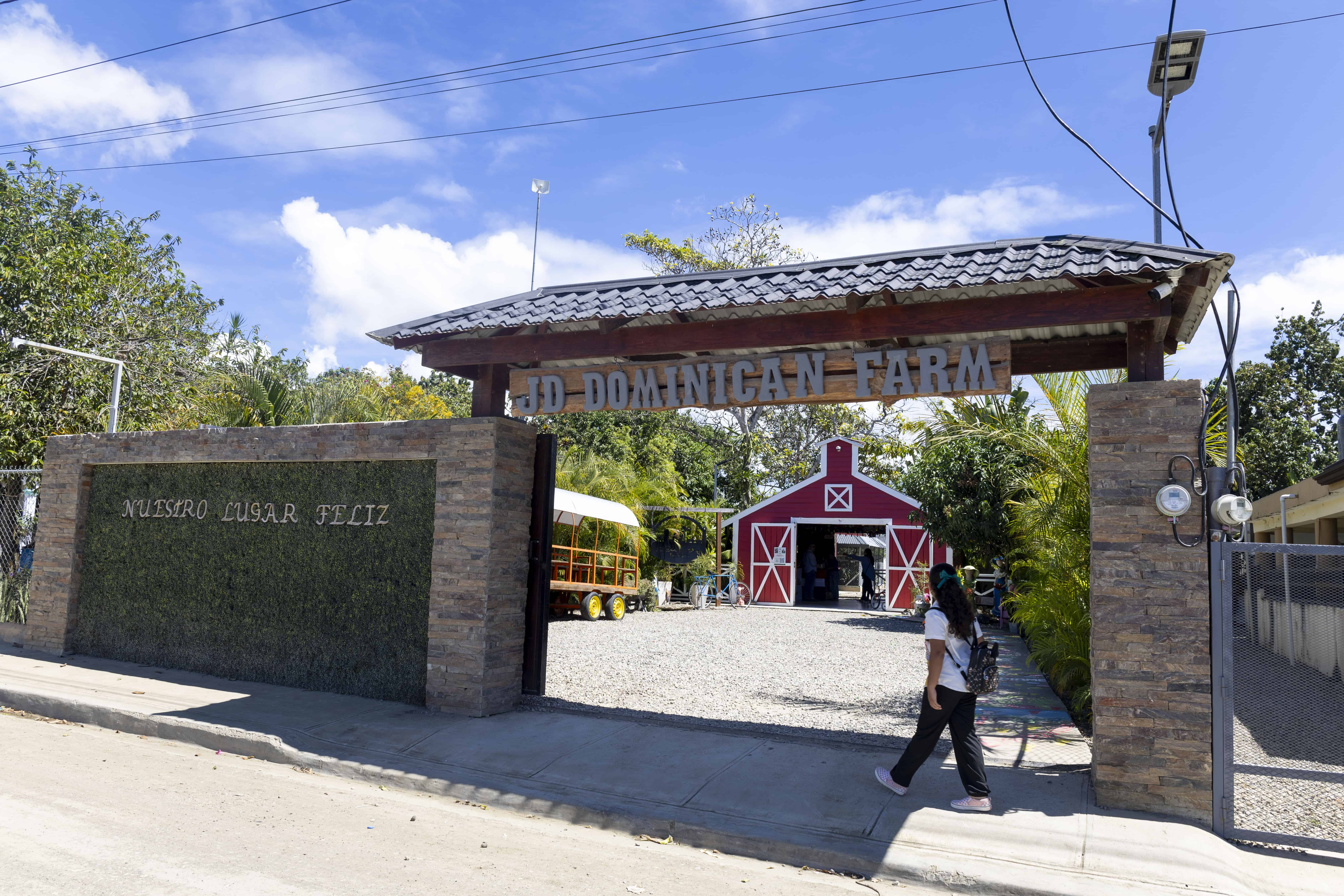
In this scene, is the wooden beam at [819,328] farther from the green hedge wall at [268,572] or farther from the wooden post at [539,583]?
the green hedge wall at [268,572]

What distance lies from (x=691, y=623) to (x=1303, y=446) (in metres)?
25.2

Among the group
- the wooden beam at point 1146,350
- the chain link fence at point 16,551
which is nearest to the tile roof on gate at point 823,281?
the wooden beam at point 1146,350

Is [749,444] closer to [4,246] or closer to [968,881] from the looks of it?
[4,246]

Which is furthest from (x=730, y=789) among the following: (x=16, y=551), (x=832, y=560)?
(x=832, y=560)

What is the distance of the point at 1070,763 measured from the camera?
21.1 ft

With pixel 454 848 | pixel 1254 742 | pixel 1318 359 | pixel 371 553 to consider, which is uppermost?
pixel 1318 359

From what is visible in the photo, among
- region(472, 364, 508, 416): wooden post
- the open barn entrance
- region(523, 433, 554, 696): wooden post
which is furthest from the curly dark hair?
the open barn entrance

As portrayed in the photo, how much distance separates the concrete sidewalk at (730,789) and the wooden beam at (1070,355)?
10.0 ft

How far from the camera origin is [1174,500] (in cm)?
552

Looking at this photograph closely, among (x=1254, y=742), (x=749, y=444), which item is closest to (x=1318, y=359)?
(x=749, y=444)

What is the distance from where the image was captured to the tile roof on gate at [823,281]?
575cm

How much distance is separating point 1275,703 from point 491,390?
642 cm

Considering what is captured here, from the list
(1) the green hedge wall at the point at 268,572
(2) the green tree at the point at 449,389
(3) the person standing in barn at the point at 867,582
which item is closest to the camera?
(1) the green hedge wall at the point at 268,572

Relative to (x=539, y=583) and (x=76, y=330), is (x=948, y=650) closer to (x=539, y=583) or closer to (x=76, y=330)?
(x=539, y=583)
